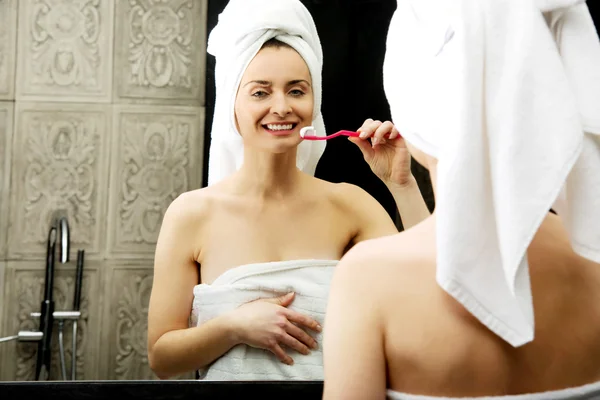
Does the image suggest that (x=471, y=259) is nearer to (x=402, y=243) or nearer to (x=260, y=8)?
(x=402, y=243)

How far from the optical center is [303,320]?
109 centimetres

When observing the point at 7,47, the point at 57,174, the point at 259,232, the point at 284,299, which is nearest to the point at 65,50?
the point at 7,47

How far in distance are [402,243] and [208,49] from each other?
1.76 feet

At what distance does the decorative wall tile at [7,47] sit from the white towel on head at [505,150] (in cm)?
70

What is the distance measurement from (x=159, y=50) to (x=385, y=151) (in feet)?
1.28

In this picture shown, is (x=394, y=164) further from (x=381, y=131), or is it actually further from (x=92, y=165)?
(x=92, y=165)

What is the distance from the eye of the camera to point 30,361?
43.4 inches

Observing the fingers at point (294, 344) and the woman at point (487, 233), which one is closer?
Result: the woman at point (487, 233)

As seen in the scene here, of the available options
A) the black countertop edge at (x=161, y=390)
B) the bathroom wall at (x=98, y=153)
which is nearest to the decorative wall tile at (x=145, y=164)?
the bathroom wall at (x=98, y=153)

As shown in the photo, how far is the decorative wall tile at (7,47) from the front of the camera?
1.08 m

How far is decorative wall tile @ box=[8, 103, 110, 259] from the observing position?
3.58ft

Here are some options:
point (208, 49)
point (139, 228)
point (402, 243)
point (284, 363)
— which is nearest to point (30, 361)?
point (139, 228)

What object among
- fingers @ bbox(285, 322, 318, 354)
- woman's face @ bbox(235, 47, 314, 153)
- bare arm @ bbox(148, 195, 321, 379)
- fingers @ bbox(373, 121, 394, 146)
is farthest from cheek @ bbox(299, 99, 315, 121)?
fingers @ bbox(285, 322, 318, 354)

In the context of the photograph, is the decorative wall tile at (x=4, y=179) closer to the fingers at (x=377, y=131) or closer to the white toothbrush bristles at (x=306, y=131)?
the white toothbrush bristles at (x=306, y=131)
